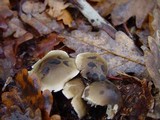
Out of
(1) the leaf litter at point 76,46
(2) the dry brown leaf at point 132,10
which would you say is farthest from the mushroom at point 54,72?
(2) the dry brown leaf at point 132,10

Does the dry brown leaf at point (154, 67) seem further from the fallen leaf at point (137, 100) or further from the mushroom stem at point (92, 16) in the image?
the mushroom stem at point (92, 16)

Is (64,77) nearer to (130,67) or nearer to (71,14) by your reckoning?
(130,67)

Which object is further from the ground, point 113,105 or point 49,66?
point 49,66

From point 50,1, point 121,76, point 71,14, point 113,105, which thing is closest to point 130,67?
point 121,76

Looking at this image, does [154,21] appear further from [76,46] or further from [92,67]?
[92,67]

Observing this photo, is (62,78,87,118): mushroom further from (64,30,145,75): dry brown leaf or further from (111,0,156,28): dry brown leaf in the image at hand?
(111,0,156,28): dry brown leaf

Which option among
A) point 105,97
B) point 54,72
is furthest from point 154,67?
point 54,72

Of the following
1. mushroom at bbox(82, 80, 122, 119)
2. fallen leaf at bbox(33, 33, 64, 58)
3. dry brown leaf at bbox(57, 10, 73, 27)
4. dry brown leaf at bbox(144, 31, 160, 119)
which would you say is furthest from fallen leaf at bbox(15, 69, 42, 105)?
dry brown leaf at bbox(57, 10, 73, 27)

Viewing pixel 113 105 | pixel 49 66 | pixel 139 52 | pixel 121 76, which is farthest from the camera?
pixel 139 52
